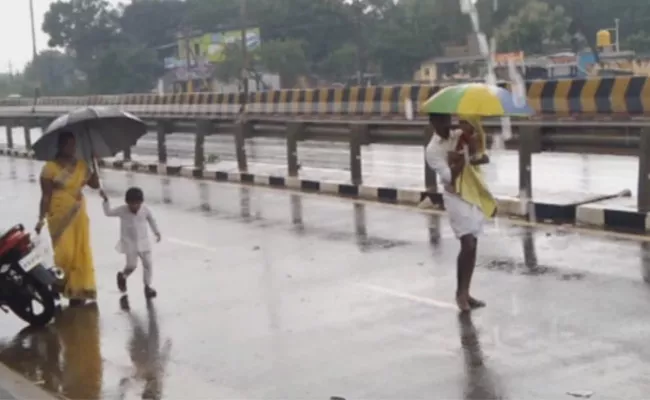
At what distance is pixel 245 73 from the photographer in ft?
92.6

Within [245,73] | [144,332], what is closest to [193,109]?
[245,73]

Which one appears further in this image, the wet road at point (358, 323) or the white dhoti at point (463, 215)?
the white dhoti at point (463, 215)

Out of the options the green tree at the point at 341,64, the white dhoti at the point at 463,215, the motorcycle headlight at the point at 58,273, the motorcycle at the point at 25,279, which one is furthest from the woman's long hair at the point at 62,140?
the green tree at the point at 341,64

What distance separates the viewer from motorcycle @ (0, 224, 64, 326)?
7770 mm

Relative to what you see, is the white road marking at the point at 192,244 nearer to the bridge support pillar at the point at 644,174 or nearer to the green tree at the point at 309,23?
the bridge support pillar at the point at 644,174

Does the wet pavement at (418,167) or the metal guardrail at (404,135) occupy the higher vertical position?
the metal guardrail at (404,135)

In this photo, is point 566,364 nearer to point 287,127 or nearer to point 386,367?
point 386,367

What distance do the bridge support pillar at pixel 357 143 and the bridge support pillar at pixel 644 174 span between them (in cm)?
534

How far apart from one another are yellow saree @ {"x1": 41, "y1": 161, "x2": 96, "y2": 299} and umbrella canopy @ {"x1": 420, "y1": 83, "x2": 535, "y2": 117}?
3.27 m

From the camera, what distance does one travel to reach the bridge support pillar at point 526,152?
1225cm

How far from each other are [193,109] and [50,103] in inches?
567

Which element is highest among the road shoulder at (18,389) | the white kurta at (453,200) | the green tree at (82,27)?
the green tree at (82,27)

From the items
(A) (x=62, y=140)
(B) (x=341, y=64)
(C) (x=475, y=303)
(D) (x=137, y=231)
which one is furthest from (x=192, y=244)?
(B) (x=341, y=64)

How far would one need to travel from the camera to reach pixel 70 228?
8.66m
